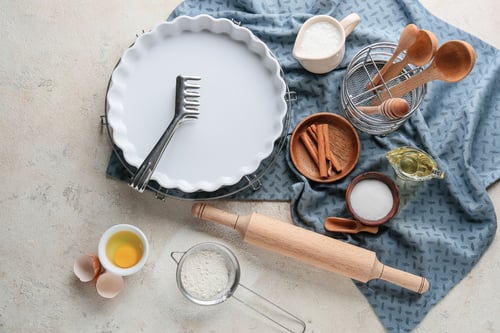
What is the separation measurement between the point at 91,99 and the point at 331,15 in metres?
0.57

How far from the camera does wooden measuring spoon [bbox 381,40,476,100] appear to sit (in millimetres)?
1019

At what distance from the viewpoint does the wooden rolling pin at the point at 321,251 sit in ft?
3.76

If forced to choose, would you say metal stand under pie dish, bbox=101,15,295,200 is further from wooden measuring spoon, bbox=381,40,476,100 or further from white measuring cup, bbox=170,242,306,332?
wooden measuring spoon, bbox=381,40,476,100

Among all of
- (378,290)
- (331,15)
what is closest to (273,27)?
(331,15)

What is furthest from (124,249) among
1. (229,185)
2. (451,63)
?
(451,63)

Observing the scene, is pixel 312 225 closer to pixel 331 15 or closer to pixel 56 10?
pixel 331 15

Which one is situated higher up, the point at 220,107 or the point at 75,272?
the point at 220,107

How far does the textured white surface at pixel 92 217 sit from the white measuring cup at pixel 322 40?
0.91 feet

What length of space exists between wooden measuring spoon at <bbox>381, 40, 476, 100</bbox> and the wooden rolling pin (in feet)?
1.17

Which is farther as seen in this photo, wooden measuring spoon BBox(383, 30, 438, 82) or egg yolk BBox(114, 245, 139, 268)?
egg yolk BBox(114, 245, 139, 268)

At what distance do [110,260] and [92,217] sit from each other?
125 millimetres

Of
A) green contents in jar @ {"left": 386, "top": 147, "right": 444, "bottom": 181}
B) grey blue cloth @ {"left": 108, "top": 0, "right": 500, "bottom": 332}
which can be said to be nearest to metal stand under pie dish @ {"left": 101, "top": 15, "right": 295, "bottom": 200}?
grey blue cloth @ {"left": 108, "top": 0, "right": 500, "bottom": 332}

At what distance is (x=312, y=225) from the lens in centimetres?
122

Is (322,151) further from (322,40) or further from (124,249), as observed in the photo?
(124,249)
